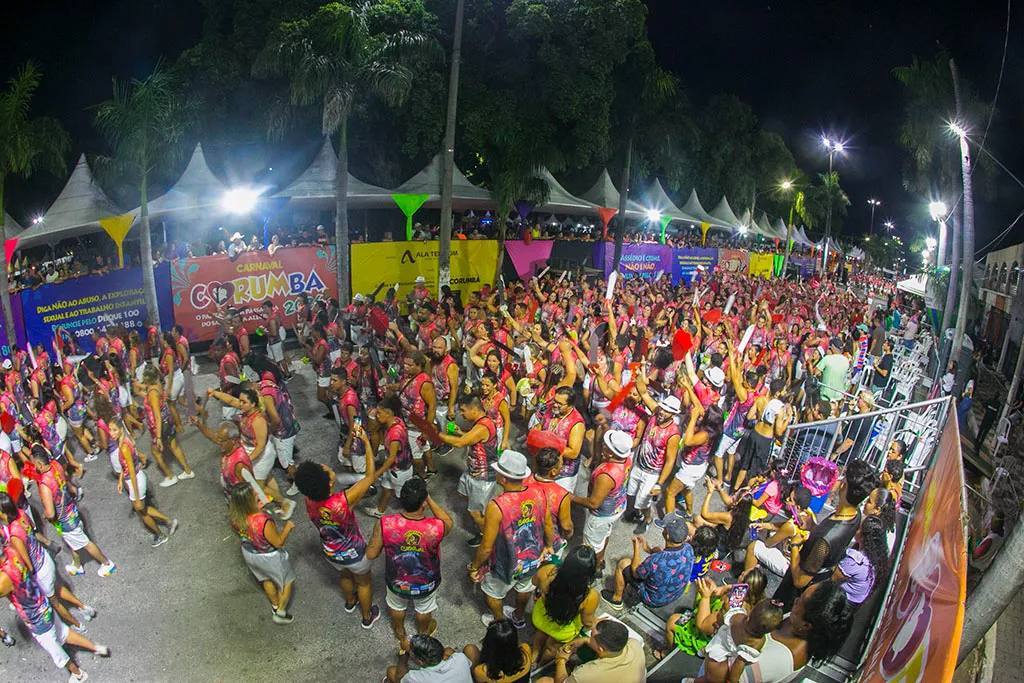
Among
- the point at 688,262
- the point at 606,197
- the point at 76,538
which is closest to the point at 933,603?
the point at 76,538

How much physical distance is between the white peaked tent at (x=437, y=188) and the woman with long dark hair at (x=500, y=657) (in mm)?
14675

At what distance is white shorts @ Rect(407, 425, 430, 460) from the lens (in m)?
6.71

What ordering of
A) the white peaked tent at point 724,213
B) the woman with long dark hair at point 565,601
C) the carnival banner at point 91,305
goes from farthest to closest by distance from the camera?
the white peaked tent at point 724,213 → the carnival banner at point 91,305 → the woman with long dark hair at point 565,601

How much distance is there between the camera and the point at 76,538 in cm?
524

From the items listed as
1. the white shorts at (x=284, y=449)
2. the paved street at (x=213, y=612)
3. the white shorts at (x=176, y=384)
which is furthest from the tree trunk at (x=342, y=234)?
the paved street at (x=213, y=612)

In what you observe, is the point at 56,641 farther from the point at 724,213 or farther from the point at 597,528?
the point at 724,213

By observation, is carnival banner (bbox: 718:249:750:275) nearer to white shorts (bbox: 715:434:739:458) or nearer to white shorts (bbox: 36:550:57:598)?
white shorts (bbox: 715:434:739:458)

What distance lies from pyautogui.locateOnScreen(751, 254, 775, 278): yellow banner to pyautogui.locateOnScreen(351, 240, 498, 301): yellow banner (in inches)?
784

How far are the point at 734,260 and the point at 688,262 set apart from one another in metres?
4.31

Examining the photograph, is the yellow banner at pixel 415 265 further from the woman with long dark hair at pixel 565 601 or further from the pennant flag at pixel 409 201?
the woman with long dark hair at pixel 565 601

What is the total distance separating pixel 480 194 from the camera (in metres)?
18.4

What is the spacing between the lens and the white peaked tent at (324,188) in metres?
15.5

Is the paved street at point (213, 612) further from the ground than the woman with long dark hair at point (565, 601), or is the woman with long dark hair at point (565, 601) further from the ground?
the woman with long dark hair at point (565, 601)

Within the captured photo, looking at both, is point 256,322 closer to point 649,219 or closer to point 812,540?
Result: point 812,540
